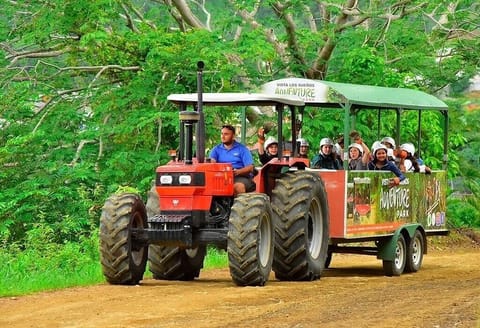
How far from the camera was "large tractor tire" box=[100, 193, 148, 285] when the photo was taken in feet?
49.4

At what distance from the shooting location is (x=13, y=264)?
17.6 meters

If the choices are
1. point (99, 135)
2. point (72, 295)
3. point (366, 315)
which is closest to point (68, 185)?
point (99, 135)

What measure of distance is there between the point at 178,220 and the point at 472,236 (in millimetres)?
14396

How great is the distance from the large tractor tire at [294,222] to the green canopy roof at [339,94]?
175cm

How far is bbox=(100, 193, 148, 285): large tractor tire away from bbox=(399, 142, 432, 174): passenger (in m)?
6.00

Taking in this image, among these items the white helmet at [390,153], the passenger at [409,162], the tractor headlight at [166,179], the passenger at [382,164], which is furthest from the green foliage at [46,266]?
the passenger at [409,162]

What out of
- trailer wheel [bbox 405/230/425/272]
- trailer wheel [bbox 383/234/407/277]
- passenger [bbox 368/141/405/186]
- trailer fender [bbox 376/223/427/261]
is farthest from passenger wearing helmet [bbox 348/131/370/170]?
trailer wheel [bbox 405/230/425/272]

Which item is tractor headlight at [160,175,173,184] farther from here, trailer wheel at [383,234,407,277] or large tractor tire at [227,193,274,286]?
trailer wheel at [383,234,407,277]

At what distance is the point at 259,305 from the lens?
12688mm

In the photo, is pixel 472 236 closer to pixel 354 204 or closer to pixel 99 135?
pixel 99 135

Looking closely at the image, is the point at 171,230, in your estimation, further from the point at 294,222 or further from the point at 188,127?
the point at 294,222

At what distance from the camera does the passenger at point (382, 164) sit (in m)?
18.8

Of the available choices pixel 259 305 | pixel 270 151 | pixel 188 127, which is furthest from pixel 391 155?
pixel 259 305

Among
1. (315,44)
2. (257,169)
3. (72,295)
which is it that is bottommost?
(72,295)
